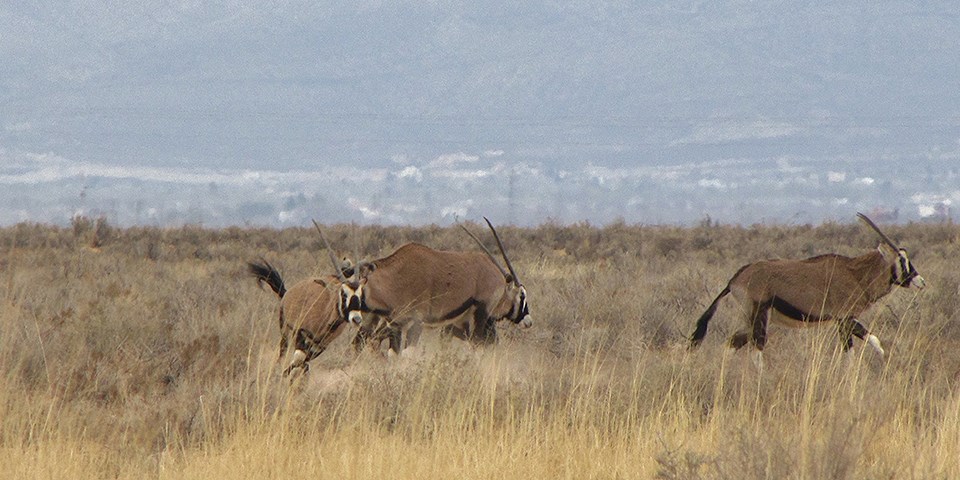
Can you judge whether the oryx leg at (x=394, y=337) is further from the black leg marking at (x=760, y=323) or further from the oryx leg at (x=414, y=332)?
the black leg marking at (x=760, y=323)

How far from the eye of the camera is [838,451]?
5535 millimetres

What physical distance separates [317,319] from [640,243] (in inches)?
723

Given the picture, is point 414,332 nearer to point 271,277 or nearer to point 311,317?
point 311,317

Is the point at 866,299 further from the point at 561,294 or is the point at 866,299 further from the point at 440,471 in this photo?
the point at 440,471

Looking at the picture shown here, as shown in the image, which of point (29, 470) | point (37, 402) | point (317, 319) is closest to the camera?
point (29, 470)

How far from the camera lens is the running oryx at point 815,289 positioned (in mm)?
10781

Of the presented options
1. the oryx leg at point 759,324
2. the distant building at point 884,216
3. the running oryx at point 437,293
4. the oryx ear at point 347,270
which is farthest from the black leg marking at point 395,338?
the distant building at point 884,216

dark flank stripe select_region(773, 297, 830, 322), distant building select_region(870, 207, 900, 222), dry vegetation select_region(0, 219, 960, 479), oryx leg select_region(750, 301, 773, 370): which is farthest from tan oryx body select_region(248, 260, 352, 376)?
distant building select_region(870, 207, 900, 222)

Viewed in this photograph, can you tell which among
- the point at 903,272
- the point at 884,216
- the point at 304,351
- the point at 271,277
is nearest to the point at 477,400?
the point at 304,351

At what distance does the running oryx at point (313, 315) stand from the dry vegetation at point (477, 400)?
226 mm

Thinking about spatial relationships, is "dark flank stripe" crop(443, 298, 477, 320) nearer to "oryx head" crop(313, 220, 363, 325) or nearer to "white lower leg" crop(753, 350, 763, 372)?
"oryx head" crop(313, 220, 363, 325)

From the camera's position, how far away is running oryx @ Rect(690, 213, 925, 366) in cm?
1078

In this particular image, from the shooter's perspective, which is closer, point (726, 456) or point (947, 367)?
point (726, 456)

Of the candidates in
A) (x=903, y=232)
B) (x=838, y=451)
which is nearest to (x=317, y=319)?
(x=838, y=451)
